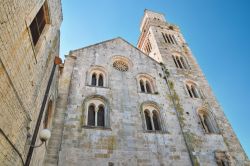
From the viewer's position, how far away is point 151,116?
12875mm

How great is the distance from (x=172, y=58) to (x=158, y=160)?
11.3 m

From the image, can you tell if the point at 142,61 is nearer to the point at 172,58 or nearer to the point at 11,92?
the point at 172,58

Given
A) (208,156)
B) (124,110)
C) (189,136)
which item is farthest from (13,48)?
(208,156)

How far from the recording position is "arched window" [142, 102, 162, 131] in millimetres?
12383

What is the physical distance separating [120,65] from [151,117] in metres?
5.21

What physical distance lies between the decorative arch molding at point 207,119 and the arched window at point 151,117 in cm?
366

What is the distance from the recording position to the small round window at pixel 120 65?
15194 mm

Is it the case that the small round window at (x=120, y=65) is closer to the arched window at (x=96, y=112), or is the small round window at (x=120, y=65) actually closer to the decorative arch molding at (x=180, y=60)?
the arched window at (x=96, y=112)

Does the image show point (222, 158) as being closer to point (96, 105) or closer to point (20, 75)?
point (96, 105)

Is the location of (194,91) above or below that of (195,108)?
above

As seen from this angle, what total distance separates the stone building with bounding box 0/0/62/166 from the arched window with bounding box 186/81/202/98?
12.5 m

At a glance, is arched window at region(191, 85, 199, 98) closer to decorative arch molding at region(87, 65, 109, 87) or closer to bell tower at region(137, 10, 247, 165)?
bell tower at region(137, 10, 247, 165)

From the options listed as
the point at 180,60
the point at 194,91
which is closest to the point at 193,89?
the point at 194,91

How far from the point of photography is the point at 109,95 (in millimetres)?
12867
